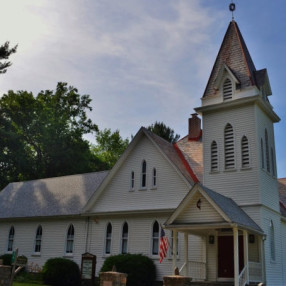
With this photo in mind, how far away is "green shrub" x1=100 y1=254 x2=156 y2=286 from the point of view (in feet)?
67.5

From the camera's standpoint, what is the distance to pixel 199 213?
17594 millimetres

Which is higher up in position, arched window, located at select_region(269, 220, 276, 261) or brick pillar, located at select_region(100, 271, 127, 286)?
arched window, located at select_region(269, 220, 276, 261)

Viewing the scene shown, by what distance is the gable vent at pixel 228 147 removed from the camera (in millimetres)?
21516

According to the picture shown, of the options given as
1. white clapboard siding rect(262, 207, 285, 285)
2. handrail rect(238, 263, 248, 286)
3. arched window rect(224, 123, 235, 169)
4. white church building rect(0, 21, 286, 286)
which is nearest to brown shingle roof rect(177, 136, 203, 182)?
white church building rect(0, 21, 286, 286)

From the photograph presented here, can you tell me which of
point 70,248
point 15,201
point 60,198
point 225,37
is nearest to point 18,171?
point 15,201

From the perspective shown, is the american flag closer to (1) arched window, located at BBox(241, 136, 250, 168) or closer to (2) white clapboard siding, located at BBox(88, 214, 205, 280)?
(2) white clapboard siding, located at BBox(88, 214, 205, 280)

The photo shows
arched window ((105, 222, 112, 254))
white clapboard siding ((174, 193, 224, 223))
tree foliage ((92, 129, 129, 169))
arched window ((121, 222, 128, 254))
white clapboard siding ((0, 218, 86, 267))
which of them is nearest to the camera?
white clapboard siding ((174, 193, 224, 223))

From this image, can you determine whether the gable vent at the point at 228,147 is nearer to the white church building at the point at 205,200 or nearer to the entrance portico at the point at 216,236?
the white church building at the point at 205,200

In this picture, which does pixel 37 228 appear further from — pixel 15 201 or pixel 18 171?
pixel 18 171

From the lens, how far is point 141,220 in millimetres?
23469

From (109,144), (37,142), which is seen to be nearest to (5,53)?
(37,142)

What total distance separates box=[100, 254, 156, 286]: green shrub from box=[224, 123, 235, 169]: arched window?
6.45 metres

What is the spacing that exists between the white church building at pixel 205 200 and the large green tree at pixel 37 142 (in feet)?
64.8

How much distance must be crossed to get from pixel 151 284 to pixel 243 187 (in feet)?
22.5
